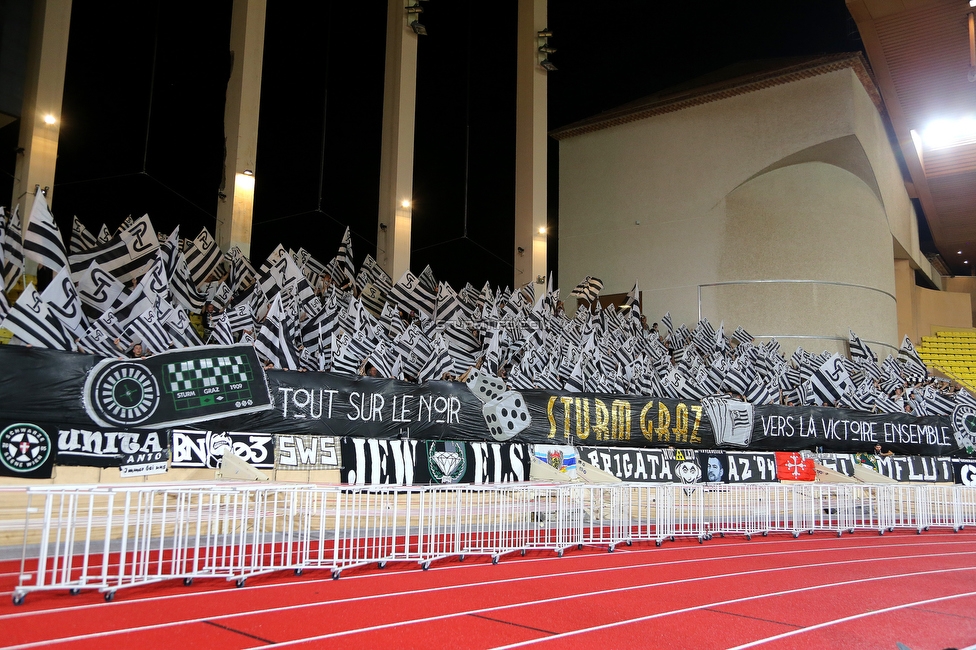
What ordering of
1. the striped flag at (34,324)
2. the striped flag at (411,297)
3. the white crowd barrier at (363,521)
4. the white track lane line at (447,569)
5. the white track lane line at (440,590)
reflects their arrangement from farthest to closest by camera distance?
1. the striped flag at (411,297)
2. the striped flag at (34,324)
3. the white crowd barrier at (363,521)
4. the white track lane line at (447,569)
5. the white track lane line at (440,590)

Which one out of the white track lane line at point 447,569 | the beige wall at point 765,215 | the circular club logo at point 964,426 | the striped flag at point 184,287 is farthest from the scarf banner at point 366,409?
the beige wall at point 765,215

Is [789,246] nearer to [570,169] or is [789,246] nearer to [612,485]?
[570,169]

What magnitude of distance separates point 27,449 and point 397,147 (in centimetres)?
1595

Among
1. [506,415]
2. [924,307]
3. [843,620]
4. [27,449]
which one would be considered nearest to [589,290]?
[506,415]

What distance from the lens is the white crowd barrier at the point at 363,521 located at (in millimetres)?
6734

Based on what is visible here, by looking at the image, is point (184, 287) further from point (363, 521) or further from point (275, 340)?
point (363, 521)

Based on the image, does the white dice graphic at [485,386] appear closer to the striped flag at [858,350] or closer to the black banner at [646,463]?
the black banner at [646,463]

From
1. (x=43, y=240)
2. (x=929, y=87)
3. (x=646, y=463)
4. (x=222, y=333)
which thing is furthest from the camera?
(x=929, y=87)

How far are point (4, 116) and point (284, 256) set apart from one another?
26.2ft

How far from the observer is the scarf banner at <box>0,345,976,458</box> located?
8.86 metres

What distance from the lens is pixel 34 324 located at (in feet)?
29.5

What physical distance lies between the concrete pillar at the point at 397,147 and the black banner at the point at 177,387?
39.0 ft

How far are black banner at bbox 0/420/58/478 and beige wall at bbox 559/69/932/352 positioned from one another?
25873mm

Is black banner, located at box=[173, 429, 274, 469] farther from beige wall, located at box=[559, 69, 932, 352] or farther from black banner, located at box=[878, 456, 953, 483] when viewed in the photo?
beige wall, located at box=[559, 69, 932, 352]
